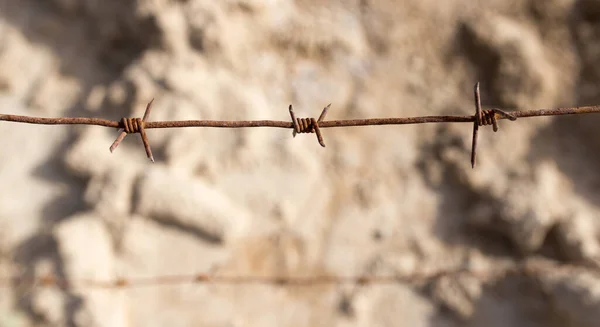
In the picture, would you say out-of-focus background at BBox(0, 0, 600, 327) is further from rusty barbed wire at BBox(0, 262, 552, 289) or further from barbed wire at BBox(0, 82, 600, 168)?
barbed wire at BBox(0, 82, 600, 168)

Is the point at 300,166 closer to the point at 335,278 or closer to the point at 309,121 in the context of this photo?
the point at 335,278

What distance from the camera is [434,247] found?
6.81ft

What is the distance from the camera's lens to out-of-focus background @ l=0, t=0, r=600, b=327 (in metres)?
1.95

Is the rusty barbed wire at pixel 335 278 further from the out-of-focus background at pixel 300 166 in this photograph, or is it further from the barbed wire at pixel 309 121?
the barbed wire at pixel 309 121

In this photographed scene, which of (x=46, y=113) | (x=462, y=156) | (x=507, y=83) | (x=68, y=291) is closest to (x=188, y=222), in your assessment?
(x=68, y=291)

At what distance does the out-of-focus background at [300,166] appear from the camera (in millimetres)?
1947

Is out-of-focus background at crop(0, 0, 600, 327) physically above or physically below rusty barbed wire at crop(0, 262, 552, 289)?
above

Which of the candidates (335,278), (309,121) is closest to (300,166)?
(335,278)

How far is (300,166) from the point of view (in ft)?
7.13

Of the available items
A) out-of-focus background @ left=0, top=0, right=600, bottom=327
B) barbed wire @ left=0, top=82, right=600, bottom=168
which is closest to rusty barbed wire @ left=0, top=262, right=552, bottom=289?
out-of-focus background @ left=0, top=0, right=600, bottom=327

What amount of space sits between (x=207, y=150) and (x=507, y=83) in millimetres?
1443

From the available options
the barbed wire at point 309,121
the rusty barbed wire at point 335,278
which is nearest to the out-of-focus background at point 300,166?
the rusty barbed wire at point 335,278

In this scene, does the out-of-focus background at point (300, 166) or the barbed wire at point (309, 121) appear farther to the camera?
the out-of-focus background at point (300, 166)

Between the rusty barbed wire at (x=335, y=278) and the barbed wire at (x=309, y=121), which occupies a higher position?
the barbed wire at (x=309, y=121)
